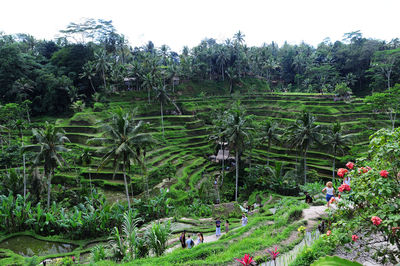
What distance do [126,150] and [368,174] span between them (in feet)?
43.3

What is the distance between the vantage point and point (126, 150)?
15.2m

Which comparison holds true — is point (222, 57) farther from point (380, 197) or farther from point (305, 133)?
point (380, 197)

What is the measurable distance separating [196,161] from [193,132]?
8.67m

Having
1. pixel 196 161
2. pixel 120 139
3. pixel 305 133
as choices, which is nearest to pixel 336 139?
pixel 305 133

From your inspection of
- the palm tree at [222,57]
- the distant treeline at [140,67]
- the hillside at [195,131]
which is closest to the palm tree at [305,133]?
the hillside at [195,131]

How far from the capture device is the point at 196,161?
1374 inches

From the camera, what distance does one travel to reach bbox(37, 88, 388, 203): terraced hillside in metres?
27.8

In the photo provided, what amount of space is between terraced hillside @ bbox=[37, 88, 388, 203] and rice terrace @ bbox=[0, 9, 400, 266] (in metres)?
0.25

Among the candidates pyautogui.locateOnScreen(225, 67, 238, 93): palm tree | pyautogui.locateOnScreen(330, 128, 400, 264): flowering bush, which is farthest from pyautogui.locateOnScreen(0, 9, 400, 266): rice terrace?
pyautogui.locateOnScreen(225, 67, 238, 93): palm tree

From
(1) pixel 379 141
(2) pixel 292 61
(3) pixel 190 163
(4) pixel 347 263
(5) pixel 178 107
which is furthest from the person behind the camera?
(2) pixel 292 61

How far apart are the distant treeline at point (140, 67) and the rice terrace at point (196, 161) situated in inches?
15.5

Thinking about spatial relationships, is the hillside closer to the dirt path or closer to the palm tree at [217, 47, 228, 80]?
the palm tree at [217, 47, 228, 80]

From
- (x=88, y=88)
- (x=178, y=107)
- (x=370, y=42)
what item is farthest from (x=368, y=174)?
(x=370, y=42)

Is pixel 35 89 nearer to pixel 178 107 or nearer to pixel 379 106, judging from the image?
pixel 178 107
